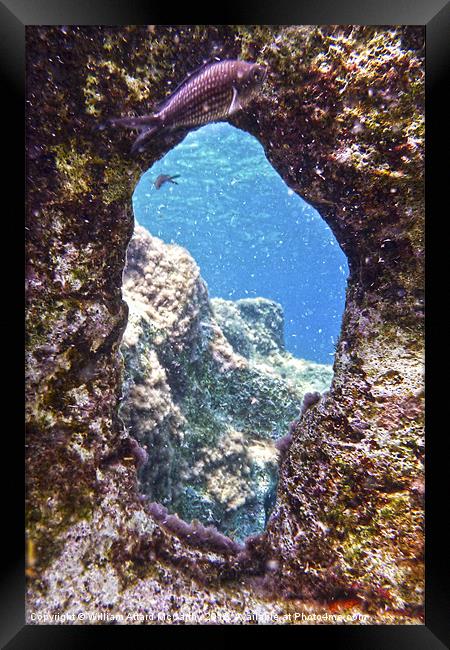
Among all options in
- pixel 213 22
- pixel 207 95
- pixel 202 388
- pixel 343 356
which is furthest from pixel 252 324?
pixel 207 95

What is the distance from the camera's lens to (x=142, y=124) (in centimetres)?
218

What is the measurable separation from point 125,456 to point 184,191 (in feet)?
120

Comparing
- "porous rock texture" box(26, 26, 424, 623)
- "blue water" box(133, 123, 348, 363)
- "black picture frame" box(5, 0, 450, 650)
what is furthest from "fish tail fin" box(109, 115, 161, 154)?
"blue water" box(133, 123, 348, 363)

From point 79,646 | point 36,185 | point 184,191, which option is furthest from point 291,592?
point 184,191

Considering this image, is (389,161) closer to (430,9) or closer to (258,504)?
(430,9)

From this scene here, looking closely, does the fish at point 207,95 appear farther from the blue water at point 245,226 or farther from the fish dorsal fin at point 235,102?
the blue water at point 245,226

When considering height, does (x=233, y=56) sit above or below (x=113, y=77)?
above

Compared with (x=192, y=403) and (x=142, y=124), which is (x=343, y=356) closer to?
(x=142, y=124)

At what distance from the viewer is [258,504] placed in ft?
19.6

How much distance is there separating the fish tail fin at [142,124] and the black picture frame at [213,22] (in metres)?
0.68

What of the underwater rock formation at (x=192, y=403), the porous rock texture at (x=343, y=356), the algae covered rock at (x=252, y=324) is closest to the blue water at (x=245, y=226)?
the underwater rock formation at (x=192, y=403)

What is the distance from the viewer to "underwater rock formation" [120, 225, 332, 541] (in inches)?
186

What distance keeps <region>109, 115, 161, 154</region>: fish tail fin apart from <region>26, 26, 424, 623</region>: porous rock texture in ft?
0.55

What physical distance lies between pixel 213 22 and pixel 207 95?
0.74 metres
